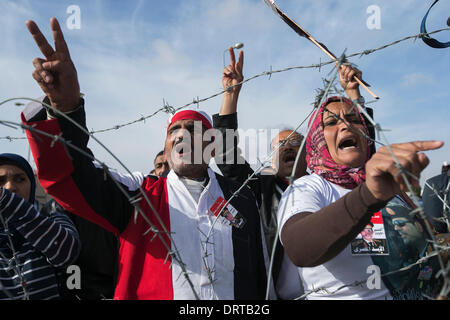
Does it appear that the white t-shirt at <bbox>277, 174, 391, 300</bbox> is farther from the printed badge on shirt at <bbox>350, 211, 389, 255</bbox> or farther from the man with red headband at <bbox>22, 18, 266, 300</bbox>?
the man with red headband at <bbox>22, 18, 266, 300</bbox>

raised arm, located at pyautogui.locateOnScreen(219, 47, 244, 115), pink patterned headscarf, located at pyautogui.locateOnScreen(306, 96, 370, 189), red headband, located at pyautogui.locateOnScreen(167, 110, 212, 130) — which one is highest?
raised arm, located at pyautogui.locateOnScreen(219, 47, 244, 115)

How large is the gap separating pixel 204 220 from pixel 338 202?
111 centimetres

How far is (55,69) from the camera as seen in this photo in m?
1.74

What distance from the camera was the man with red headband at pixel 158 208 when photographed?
1.80 meters

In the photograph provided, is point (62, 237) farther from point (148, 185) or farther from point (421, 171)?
point (421, 171)

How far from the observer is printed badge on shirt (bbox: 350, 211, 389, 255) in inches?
76.0

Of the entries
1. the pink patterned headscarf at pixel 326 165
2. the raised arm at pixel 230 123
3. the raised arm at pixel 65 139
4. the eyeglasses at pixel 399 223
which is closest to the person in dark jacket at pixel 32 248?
the raised arm at pixel 65 139

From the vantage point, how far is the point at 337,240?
1484 mm

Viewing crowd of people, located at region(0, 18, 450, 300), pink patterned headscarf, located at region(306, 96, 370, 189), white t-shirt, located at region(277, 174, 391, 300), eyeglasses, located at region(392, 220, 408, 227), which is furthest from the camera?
pink patterned headscarf, located at region(306, 96, 370, 189)

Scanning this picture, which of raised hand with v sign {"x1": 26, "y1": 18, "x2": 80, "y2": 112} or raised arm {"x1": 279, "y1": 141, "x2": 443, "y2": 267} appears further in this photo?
raised hand with v sign {"x1": 26, "y1": 18, "x2": 80, "y2": 112}

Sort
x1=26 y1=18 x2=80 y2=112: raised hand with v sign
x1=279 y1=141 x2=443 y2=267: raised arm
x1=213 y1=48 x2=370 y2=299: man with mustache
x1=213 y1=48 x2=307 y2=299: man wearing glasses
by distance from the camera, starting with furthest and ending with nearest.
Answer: x1=213 y1=48 x2=307 y2=299: man wearing glasses
x1=213 y1=48 x2=370 y2=299: man with mustache
x1=26 y1=18 x2=80 y2=112: raised hand with v sign
x1=279 y1=141 x2=443 y2=267: raised arm

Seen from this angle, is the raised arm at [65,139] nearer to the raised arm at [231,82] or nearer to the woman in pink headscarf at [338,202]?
the woman in pink headscarf at [338,202]

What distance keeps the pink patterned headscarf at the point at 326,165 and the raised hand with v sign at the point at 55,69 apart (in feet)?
5.13

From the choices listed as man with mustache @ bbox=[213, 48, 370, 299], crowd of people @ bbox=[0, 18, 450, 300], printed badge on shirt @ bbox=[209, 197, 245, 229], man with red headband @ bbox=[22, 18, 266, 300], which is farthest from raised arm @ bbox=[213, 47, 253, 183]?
printed badge on shirt @ bbox=[209, 197, 245, 229]
